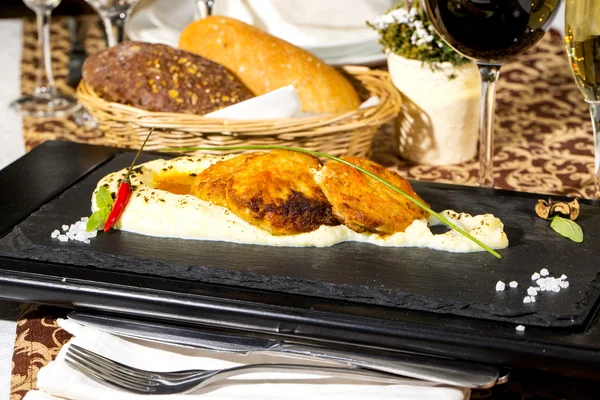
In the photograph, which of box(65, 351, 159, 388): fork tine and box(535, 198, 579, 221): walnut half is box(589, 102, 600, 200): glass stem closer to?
box(535, 198, 579, 221): walnut half

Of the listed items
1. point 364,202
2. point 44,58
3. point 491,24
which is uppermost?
point 491,24

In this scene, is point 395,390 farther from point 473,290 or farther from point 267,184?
point 267,184

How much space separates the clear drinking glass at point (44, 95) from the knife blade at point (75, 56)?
0.37 ft

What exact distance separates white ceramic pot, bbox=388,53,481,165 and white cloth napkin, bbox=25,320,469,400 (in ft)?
3.20

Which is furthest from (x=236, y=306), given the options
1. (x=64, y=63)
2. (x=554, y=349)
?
(x=64, y=63)

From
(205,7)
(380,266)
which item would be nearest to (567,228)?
(380,266)

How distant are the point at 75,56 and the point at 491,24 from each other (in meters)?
1.67

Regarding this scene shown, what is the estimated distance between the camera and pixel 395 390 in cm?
101

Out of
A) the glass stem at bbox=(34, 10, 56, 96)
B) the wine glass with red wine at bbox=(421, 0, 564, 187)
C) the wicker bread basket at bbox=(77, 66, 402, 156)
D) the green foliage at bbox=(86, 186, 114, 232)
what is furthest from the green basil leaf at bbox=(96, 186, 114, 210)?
the glass stem at bbox=(34, 10, 56, 96)

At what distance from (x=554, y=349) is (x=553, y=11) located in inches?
29.2

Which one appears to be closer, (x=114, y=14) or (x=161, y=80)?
(x=161, y=80)

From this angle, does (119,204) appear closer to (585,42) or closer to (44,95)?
(585,42)

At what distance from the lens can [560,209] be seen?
52.4 inches

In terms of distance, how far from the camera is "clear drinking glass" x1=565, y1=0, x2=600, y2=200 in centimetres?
134
